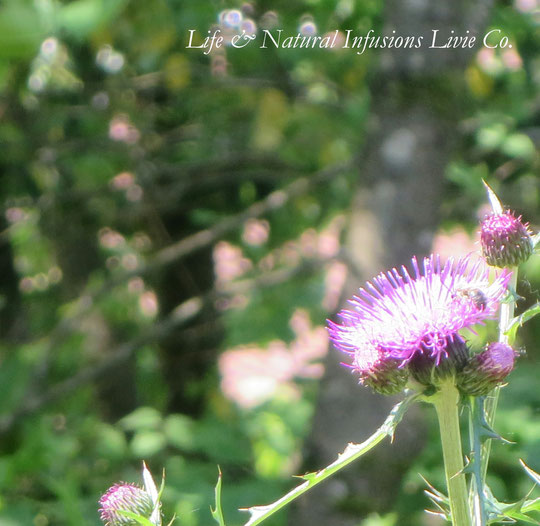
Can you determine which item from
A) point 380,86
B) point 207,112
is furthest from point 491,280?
point 207,112

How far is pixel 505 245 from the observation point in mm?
1479

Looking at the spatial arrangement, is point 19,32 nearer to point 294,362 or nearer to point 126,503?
point 126,503

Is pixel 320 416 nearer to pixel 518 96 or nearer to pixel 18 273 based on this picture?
pixel 518 96

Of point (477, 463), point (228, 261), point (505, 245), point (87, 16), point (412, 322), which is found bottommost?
point (477, 463)

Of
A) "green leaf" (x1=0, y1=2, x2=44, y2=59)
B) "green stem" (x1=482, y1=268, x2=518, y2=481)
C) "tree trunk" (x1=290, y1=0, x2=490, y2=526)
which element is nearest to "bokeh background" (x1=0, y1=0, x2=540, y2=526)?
"tree trunk" (x1=290, y1=0, x2=490, y2=526)

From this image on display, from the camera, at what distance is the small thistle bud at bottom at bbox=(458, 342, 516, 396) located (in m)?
1.30

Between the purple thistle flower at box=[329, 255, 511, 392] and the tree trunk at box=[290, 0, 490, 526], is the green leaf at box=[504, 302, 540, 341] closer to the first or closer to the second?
the purple thistle flower at box=[329, 255, 511, 392]

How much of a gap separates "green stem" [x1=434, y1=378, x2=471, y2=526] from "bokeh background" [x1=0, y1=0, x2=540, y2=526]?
1227 millimetres

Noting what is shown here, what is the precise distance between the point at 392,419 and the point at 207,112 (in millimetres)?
4034

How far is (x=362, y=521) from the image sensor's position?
3.26m

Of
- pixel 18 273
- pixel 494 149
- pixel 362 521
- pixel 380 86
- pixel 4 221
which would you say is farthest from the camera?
pixel 18 273

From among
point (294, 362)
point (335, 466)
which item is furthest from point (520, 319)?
point (294, 362)

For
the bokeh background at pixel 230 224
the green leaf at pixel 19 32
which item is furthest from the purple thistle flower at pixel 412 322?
the bokeh background at pixel 230 224

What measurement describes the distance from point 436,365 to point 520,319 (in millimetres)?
137
